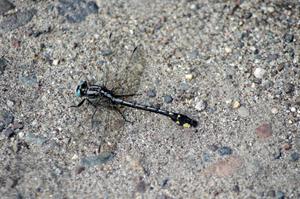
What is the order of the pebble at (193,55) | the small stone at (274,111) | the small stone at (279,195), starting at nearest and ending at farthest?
the small stone at (279,195), the small stone at (274,111), the pebble at (193,55)

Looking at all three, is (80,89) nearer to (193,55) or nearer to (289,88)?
(193,55)

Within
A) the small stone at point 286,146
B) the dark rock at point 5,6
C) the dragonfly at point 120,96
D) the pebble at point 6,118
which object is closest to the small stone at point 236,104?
the dragonfly at point 120,96

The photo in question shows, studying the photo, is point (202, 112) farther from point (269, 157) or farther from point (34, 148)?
point (34, 148)

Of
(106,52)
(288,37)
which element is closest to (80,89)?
(106,52)

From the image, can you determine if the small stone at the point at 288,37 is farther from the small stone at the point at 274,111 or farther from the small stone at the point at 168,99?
the small stone at the point at 168,99

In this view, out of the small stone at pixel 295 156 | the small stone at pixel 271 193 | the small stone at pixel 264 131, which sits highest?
the small stone at pixel 264 131

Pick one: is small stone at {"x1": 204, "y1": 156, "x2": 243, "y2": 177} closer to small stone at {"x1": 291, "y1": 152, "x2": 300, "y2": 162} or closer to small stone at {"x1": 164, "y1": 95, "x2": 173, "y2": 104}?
small stone at {"x1": 291, "y1": 152, "x2": 300, "y2": 162}

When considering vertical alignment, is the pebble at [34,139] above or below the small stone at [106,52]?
below

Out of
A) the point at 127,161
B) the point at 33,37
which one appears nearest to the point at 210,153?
the point at 127,161
